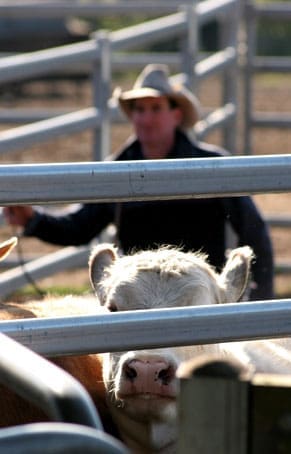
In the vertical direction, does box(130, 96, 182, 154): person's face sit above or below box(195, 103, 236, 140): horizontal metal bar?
below

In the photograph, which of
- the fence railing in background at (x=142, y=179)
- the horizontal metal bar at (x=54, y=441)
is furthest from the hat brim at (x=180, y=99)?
the horizontal metal bar at (x=54, y=441)

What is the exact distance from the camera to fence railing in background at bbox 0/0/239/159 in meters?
6.50

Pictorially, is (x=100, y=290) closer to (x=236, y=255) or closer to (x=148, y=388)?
(x=236, y=255)

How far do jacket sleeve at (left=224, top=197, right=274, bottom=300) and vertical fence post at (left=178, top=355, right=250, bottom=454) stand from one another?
12.0 feet

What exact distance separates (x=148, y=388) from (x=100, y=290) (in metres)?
0.69

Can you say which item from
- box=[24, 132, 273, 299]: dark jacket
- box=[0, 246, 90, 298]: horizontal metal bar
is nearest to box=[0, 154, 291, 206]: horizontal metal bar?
box=[24, 132, 273, 299]: dark jacket

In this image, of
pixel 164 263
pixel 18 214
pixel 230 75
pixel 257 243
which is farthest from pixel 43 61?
pixel 164 263

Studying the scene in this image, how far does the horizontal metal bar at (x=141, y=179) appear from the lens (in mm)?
2377

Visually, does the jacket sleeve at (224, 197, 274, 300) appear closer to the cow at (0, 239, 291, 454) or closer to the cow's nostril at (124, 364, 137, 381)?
the cow at (0, 239, 291, 454)

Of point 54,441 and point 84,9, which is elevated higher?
point 84,9

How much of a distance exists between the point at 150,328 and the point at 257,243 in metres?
2.93

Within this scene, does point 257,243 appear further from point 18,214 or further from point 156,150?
point 18,214

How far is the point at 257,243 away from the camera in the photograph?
5.27 meters

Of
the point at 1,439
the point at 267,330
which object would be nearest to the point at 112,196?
the point at 267,330
